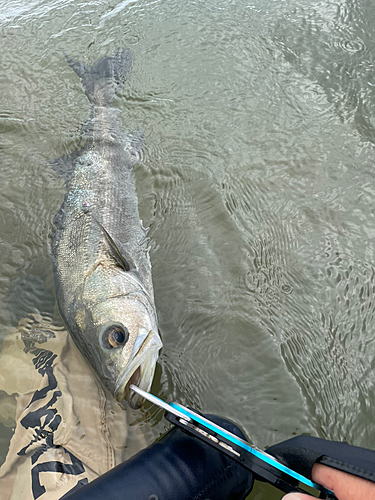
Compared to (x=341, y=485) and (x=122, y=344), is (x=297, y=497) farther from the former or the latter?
(x=122, y=344)

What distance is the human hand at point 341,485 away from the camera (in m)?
1.26

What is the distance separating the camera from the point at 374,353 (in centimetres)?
260

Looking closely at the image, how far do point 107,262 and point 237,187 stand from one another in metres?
1.46

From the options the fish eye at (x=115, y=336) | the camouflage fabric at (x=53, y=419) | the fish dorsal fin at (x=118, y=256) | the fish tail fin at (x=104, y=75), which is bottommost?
the camouflage fabric at (x=53, y=419)

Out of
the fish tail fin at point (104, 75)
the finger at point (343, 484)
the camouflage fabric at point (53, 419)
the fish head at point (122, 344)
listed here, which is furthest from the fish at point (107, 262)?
Answer: the finger at point (343, 484)

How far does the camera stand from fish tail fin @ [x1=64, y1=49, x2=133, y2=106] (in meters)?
4.44

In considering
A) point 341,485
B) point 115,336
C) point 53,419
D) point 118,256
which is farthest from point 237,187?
point 341,485

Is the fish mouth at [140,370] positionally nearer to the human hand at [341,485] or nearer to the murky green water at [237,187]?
the murky green water at [237,187]

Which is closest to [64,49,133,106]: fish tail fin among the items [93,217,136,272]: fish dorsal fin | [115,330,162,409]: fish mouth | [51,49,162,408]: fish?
[51,49,162,408]: fish

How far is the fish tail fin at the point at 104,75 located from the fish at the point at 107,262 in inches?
12.4

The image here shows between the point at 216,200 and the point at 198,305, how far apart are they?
42.7 inches

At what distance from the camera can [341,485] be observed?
52.5 inches

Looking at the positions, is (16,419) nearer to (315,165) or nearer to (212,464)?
(212,464)

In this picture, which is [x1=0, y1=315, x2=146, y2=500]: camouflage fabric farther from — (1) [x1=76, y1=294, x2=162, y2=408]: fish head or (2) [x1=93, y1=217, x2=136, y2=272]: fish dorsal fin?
(2) [x1=93, y1=217, x2=136, y2=272]: fish dorsal fin
